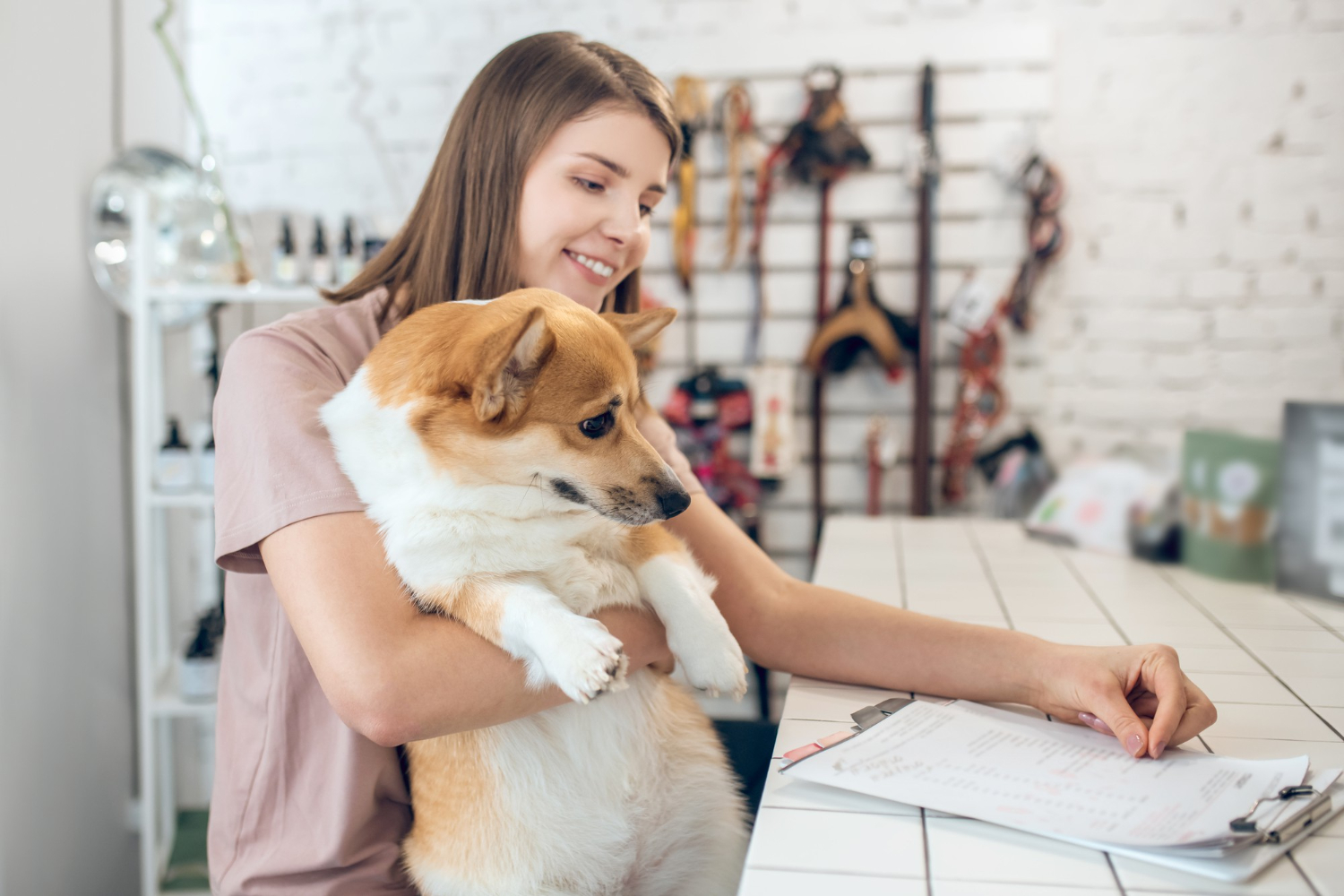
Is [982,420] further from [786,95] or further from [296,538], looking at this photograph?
[296,538]

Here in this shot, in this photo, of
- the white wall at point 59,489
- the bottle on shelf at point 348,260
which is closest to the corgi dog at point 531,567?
the white wall at point 59,489

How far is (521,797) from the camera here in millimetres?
1033

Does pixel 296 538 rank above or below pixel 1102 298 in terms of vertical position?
below

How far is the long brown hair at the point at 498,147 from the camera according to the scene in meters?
1.29

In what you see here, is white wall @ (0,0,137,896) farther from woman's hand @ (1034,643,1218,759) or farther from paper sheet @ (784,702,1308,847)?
woman's hand @ (1034,643,1218,759)

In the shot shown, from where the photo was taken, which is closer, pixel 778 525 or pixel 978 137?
pixel 978 137

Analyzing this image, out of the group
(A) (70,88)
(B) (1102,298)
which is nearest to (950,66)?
(B) (1102,298)

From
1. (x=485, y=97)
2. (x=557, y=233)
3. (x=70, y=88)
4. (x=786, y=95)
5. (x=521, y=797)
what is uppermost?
(x=786, y=95)

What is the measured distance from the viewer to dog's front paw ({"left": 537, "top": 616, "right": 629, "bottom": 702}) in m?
0.89

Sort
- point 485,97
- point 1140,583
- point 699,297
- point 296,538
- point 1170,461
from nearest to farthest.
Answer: point 296,538 → point 485,97 → point 1140,583 → point 1170,461 → point 699,297

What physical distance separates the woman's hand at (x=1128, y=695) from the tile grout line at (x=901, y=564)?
35 centimetres

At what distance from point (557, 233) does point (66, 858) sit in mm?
2249

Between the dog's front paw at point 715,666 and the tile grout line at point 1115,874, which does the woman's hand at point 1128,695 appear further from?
the dog's front paw at point 715,666

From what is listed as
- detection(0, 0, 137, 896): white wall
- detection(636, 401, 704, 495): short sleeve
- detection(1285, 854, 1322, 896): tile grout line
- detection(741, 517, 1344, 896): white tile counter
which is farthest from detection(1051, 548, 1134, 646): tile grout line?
detection(0, 0, 137, 896): white wall
